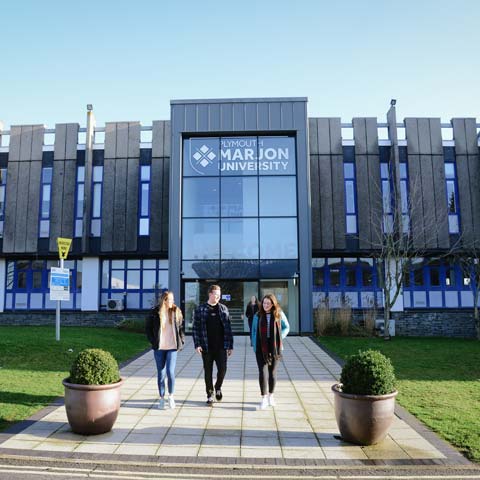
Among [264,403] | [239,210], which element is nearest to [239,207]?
[239,210]

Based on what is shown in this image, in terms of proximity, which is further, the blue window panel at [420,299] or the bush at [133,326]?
the blue window panel at [420,299]

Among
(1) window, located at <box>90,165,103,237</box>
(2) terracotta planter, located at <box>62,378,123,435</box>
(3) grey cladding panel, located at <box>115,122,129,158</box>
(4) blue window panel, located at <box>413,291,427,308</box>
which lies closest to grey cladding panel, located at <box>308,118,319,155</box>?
(4) blue window panel, located at <box>413,291,427,308</box>

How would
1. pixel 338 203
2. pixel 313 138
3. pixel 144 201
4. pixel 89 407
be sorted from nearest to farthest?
pixel 89 407
pixel 338 203
pixel 313 138
pixel 144 201

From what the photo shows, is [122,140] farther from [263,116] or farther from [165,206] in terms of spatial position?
[263,116]

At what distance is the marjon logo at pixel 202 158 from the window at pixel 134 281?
6.17 m

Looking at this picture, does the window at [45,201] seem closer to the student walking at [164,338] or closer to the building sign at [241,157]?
the building sign at [241,157]

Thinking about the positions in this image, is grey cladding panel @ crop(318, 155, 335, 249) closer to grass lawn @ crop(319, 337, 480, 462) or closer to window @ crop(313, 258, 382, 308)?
window @ crop(313, 258, 382, 308)

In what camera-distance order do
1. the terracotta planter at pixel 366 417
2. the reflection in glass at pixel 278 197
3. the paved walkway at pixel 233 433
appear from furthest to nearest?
1. the reflection in glass at pixel 278 197
2. the terracotta planter at pixel 366 417
3. the paved walkway at pixel 233 433

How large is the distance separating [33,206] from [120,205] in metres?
4.44

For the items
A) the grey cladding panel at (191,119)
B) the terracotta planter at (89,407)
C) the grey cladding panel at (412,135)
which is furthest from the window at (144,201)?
the terracotta planter at (89,407)

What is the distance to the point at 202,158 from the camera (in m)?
20.2

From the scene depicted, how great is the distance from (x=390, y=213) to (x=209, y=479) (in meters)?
19.3

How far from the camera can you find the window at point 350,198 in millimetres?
22516

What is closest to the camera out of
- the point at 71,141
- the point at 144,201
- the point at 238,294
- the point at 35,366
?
the point at 35,366
